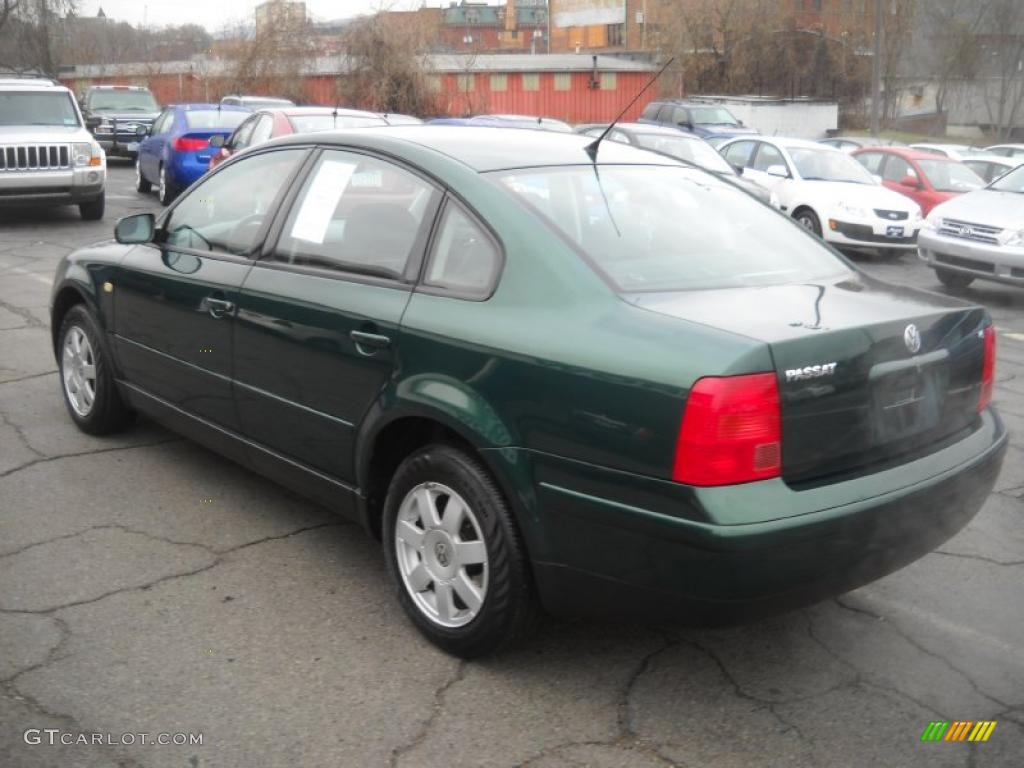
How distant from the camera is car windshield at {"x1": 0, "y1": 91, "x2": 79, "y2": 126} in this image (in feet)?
49.0

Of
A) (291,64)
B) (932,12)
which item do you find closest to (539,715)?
(291,64)

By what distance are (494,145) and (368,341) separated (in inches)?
35.1

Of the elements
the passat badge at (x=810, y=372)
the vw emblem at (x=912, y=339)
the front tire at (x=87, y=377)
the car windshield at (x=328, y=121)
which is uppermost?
the car windshield at (x=328, y=121)

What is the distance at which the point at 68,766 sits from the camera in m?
2.91

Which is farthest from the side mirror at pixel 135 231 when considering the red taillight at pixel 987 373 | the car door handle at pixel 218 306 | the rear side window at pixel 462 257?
the red taillight at pixel 987 373

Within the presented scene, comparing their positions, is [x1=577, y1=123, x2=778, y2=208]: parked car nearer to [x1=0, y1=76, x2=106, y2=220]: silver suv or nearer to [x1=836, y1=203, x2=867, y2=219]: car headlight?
[x1=836, y1=203, x2=867, y2=219]: car headlight

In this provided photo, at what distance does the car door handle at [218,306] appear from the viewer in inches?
170

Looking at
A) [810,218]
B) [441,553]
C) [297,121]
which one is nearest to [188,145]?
[297,121]

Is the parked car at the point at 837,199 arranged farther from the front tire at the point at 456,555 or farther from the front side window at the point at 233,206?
the front tire at the point at 456,555

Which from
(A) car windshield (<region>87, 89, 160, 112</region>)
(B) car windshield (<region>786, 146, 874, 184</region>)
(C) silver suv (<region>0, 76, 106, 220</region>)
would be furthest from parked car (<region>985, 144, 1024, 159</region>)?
(A) car windshield (<region>87, 89, 160, 112</region>)

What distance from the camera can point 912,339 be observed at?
3197 millimetres

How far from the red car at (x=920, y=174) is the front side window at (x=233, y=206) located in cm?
1278

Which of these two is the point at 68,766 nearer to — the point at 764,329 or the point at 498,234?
the point at 498,234

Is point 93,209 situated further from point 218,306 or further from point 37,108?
point 218,306
